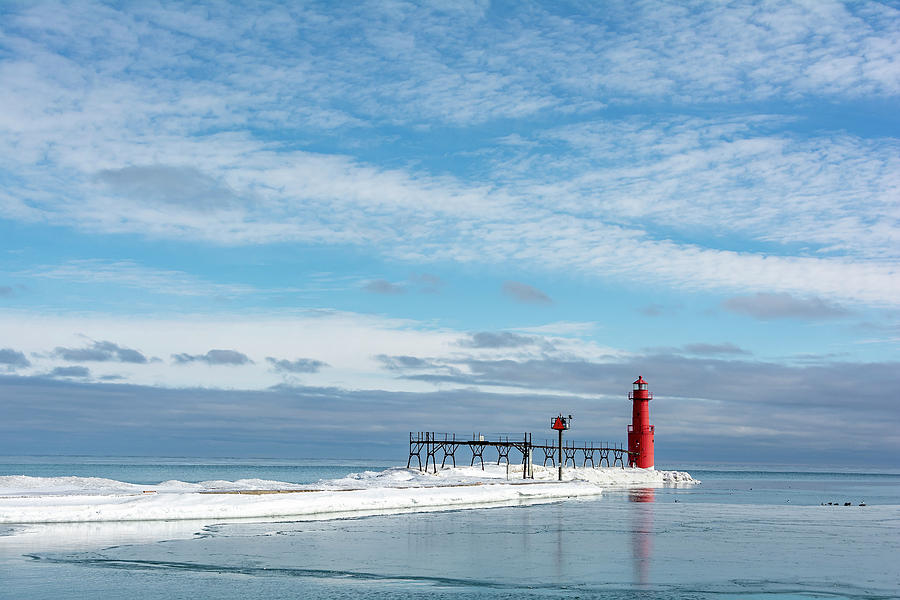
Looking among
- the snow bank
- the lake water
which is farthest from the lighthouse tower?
the lake water

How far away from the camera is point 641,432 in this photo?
8206 cm

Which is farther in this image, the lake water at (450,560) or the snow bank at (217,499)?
the snow bank at (217,499)

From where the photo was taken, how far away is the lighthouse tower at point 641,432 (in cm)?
7925

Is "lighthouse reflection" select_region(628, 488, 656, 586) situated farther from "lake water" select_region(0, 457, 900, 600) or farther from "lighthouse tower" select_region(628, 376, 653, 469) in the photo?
"lighthouse tower" select_region(628, 376, 653, 469)

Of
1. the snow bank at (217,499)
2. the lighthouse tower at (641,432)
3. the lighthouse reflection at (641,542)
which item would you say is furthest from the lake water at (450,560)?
the lighthouse tower at (641,432)

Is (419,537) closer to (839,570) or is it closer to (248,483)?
(839,570)

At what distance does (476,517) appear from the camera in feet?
106

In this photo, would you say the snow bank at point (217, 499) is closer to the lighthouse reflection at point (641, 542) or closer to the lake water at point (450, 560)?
the lake water at point (450, 560)

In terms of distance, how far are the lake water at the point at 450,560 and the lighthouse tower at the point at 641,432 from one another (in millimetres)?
48038

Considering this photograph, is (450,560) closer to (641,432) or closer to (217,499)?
(217,499)

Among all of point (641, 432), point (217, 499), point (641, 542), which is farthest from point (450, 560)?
point (641, 432)

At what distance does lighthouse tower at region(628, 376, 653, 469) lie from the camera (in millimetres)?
79250

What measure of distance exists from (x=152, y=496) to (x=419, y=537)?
1096 cm

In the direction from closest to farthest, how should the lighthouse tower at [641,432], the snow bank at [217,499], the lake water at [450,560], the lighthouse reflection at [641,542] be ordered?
the lake water at [450,560]
the lighthouse reflection at [641,542]
the snow bank at [217,499]
the lighthouse tower at [641,432]
